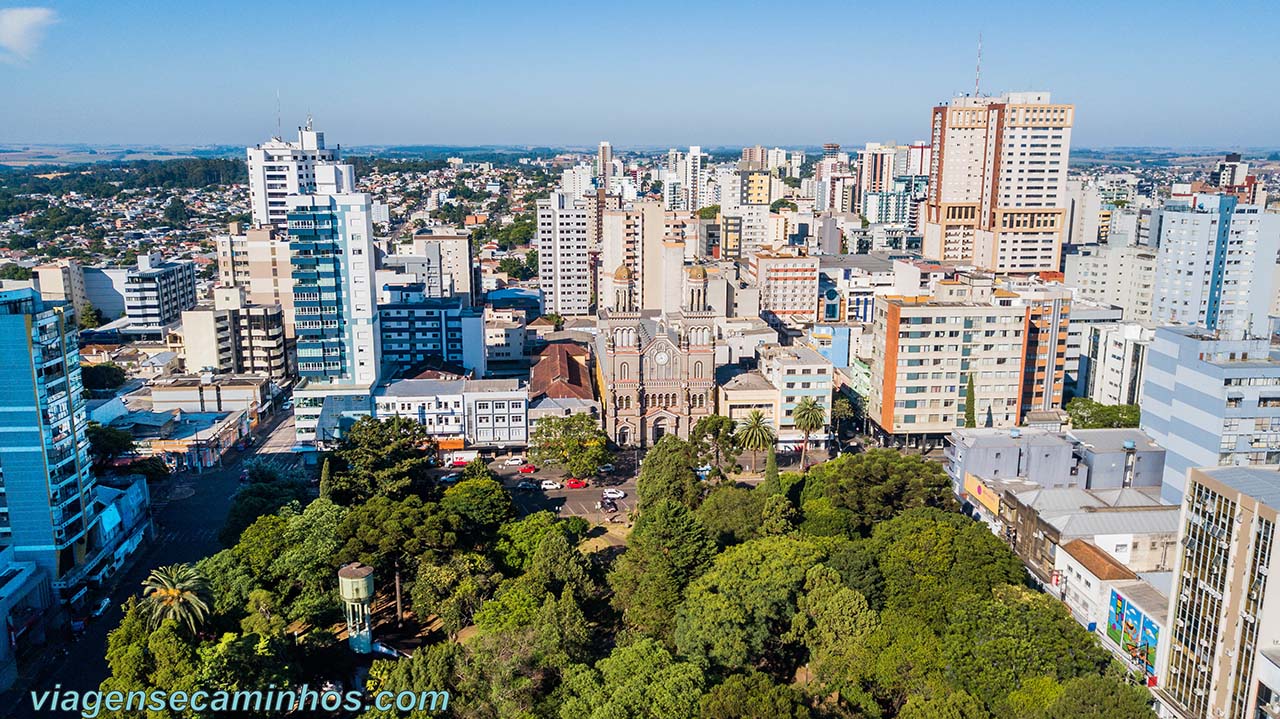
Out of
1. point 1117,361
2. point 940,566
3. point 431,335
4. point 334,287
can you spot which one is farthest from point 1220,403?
point 431,335

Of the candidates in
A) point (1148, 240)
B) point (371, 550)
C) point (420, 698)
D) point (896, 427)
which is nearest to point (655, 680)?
point (420, 698)

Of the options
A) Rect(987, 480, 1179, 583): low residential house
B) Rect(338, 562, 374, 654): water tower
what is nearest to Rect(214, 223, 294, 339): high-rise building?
Rect(338, 562, 374, 654): water tower

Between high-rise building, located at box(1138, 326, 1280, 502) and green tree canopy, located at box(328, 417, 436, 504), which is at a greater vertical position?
high-rise building, located at box(1138, 326, 1280, 502)

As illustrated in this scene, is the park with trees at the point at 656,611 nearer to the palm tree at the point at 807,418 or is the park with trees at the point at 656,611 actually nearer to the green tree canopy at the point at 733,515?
the green tree canopy at the point at 733,515

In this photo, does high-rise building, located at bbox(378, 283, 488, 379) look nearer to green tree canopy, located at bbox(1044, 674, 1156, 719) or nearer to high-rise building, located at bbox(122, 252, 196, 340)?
high-rise building, located at bbox(122, 252, 196, 340)

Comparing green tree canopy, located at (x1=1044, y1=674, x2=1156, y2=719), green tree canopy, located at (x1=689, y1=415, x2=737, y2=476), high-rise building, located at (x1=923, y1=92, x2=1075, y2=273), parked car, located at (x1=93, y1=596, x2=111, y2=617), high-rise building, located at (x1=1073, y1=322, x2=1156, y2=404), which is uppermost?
high-rise building, located at (x1=923, y1=92, x2=1075, y2=273)

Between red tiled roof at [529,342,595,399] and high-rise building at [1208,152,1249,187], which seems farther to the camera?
high-rise building at [1208,152,1249,187]

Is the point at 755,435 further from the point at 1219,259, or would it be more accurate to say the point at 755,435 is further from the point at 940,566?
the point at 1219,259
